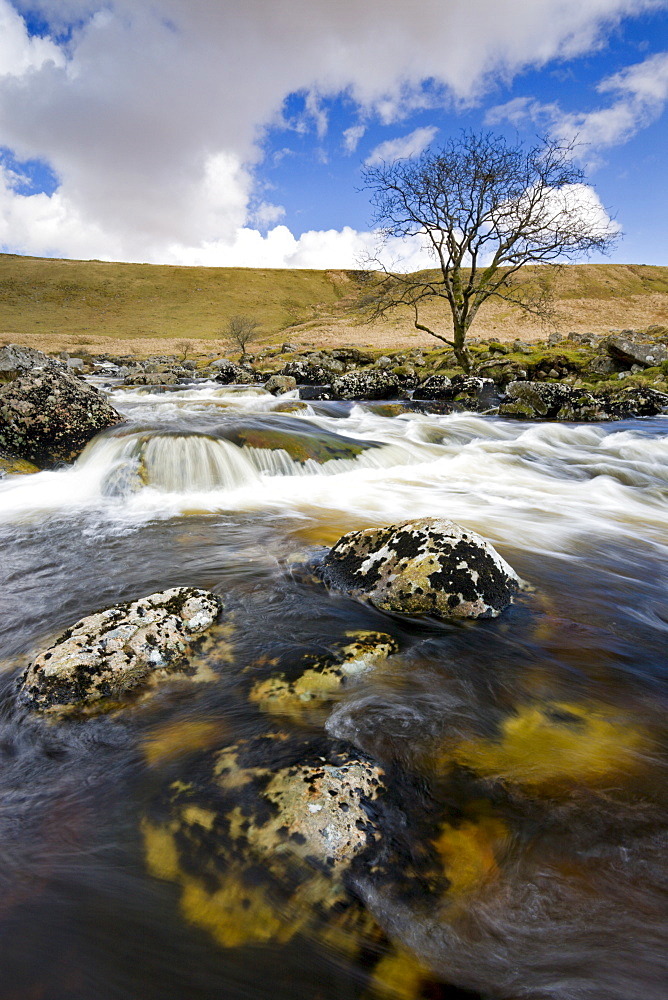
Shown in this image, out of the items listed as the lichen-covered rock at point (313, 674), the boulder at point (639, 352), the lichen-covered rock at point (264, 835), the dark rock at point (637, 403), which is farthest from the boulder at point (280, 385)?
the lichen-covered rock at point (264, 835)

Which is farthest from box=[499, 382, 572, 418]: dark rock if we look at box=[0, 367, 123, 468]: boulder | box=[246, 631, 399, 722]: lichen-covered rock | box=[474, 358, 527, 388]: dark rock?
box=[246, 631, 399, 722]: lichen-covered rock

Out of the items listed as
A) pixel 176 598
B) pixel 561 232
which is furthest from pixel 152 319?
pixel 176 598

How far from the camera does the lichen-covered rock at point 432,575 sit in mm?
3863

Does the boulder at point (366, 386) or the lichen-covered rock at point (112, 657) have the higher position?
the boulder at point (366, 386)

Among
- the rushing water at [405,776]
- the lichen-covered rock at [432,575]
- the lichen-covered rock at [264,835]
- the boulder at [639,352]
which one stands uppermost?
the boulder at [639,352]

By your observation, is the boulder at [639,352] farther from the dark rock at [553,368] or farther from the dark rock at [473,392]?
the dark rock at [473,392]

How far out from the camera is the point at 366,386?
800 inches

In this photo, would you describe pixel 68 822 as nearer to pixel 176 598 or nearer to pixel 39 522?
pixel 176 598

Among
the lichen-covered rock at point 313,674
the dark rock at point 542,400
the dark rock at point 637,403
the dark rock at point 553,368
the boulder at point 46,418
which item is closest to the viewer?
the lichen-covered rock at point 313,674

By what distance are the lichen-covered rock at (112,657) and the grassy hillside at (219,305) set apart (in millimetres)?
44535

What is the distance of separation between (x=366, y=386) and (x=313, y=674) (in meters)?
18.4

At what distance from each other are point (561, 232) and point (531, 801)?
76.5 ft

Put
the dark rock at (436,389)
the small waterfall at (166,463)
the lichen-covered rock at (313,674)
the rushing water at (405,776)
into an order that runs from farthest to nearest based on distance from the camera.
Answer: the dark rock at (436,389)
the small waterfall at (166,463)
the lichen-covered rock at (313,674)
the rushing water at (405,776)

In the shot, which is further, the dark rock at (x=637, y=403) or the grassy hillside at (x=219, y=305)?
the grassy hillside at (x=219, y=305)
